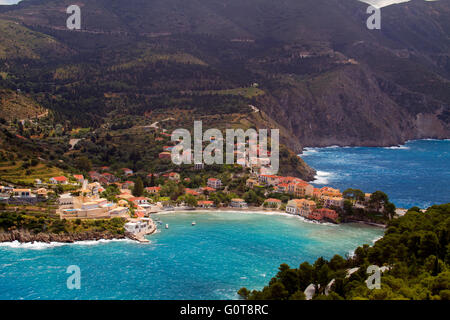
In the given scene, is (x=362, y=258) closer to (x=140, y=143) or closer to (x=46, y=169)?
(x=46, y=169)

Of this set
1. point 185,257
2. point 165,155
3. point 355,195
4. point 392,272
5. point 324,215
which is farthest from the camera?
point 165,155

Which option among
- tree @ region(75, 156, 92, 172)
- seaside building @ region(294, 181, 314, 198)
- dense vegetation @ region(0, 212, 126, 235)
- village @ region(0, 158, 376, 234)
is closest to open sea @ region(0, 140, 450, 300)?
dense vegetation @ region(0, 212, 126, 235)

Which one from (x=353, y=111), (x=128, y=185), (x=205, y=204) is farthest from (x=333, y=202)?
(x=353, y=111)

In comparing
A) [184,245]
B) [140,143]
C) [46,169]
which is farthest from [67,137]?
[184,245]

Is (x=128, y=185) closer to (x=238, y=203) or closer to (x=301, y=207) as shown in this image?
(x=238, y=203)

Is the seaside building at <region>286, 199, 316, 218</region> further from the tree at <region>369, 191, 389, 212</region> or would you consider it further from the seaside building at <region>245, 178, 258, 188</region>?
the seaside building at <region>245, 178, 258, 188</region>

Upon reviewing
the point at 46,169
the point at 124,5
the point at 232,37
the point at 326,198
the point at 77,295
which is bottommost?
the point at 77,295

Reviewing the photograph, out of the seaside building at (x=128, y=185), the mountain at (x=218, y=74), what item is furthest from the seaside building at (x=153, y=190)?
→ the mountain at (x=218, y=74)
